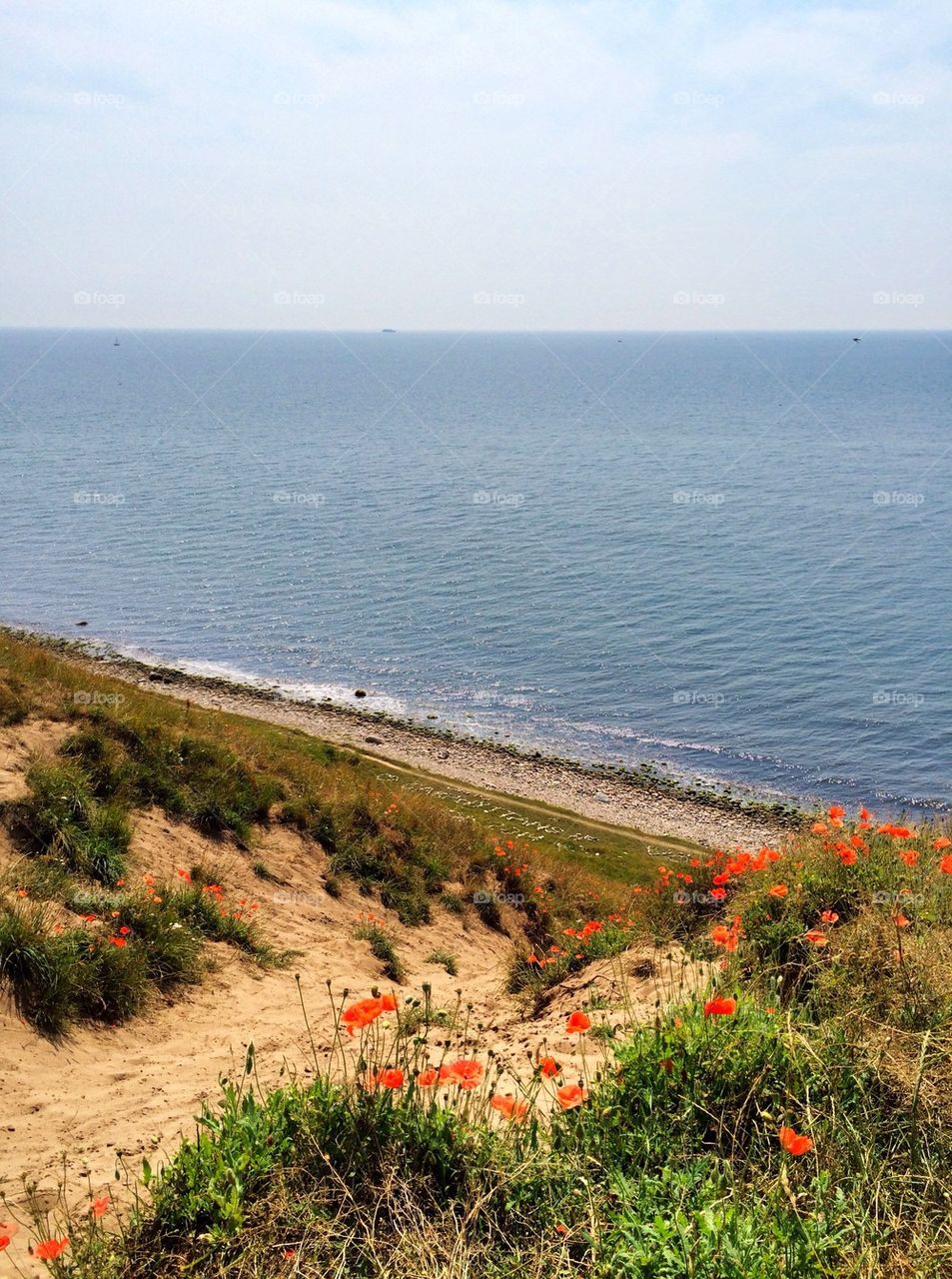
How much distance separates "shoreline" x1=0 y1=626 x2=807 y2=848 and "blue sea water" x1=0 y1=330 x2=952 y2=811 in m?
1.74

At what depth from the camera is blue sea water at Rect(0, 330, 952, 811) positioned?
40.6 m

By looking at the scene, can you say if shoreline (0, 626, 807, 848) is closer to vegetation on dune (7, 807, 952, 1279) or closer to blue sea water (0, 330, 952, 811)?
blue sea water (0, 330, 952, 811)

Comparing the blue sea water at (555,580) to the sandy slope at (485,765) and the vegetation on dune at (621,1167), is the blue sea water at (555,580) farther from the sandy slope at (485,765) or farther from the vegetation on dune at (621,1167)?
the vegetation on dune at (621,1167)

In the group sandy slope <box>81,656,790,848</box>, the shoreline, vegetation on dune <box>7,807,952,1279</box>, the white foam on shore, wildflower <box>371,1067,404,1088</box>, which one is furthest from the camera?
Answer: the white foam on shore

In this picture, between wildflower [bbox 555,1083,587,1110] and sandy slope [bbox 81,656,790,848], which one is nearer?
wildflower [bbox 555,1083,587,1110]

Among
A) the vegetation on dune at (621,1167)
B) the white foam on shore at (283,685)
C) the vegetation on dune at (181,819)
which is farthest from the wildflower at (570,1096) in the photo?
the white foam on shore at (283,685)

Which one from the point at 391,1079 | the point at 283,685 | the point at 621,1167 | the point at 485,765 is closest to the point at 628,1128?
the point at 621,1167

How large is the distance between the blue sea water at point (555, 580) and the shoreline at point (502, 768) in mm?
1743

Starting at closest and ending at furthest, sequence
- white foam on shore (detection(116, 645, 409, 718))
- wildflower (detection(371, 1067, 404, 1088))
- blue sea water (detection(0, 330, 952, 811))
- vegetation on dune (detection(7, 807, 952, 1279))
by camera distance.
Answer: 1. vegetation on dune (detection(7, 807, 952, 1279))
2. wildflower (detection(371, 1067, 404, 1088))
3. blue sea water (detection(0, 330, 952, 811))
4. white foam on shore (detection(116, 645, 409, 718))

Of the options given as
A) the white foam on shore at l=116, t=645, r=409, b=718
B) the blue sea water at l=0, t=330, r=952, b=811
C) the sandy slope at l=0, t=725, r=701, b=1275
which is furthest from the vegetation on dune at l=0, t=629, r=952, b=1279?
the white foam on shore at l=116, t=645, r=409, b=718

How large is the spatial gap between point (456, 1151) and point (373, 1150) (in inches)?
19.4

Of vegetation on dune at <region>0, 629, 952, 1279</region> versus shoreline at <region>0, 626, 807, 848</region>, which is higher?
vegetation on dune at <region>0, 629, 952, 1279</region>

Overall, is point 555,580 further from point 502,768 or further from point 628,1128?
point 628,1128

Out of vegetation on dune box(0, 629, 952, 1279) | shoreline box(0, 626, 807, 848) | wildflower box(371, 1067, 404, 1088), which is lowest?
shoreline box(0, 626, 807, 848)
